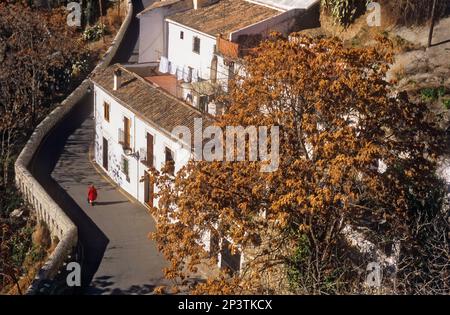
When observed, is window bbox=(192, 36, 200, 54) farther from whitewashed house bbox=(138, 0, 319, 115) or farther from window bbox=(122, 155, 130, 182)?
window bbox=(122, 155, 130, 182)

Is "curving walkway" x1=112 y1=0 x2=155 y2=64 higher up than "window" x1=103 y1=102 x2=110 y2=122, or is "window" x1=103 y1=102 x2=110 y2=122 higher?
"window" x1=103 y1=102 x2=110 y2=122

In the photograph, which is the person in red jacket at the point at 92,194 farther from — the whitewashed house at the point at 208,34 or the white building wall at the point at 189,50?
the white building wall at the point at 189,50

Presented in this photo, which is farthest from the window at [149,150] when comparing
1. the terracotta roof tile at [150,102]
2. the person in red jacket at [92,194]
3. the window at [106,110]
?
the window at [106,110]

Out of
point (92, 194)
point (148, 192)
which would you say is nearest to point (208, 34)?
point (148, 192)

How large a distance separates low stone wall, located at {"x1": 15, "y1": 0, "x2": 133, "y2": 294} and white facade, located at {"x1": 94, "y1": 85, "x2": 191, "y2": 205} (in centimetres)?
409

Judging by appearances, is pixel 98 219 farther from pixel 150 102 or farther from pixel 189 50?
pixel 189 50

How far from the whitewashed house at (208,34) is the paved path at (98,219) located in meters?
6.44

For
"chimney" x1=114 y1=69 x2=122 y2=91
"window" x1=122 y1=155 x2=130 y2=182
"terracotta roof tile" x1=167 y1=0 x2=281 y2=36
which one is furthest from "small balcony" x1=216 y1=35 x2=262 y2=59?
"window" x1=122 y1=155 x2=130 y2=182

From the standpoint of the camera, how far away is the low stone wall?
32.2m

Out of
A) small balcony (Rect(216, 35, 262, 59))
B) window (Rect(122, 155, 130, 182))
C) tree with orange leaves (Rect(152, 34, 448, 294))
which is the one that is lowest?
window (Rect(122, 155, 130, 182))

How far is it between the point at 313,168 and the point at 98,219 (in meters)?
16.4

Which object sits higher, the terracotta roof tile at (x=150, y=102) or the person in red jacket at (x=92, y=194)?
the terracotta roof tile at (x=150, y=102)

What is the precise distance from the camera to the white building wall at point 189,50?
46688 mm

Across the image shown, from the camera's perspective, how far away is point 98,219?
38406 mm
